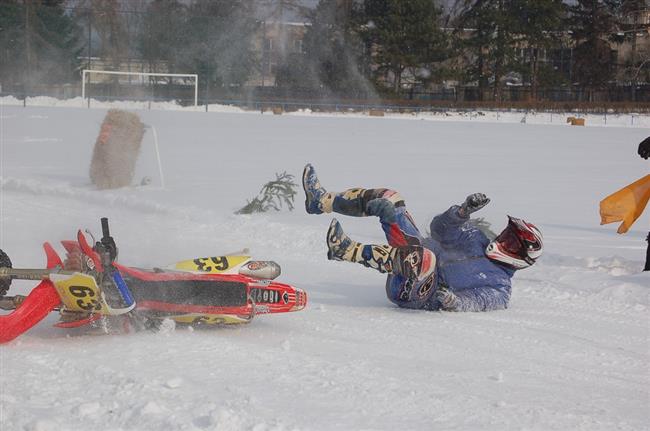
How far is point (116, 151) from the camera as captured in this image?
14.5 metres

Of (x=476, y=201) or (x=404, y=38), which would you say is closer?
(x=476, y=201)

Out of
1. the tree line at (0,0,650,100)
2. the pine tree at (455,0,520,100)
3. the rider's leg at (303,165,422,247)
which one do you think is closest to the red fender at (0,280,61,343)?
the rider's leg at (303,165,422,247)

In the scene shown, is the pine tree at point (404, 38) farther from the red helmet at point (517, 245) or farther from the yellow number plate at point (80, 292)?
the yellow number plate at point (80, 292)

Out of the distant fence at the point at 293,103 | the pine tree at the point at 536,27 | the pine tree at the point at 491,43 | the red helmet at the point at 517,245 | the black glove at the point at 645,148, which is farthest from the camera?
the pine tree at the point at 491,43

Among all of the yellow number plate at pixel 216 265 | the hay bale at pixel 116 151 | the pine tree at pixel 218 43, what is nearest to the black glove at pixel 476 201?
the yellow number plate at pixel 216 265

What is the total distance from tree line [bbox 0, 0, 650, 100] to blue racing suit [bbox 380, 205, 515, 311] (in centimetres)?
4527

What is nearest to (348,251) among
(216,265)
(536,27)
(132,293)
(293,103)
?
(216,265)

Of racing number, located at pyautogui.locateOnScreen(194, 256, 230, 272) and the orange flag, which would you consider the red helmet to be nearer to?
the orange flag

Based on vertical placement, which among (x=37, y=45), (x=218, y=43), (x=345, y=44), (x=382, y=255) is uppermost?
(x=345, y=44)

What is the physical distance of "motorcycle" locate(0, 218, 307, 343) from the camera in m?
5.42

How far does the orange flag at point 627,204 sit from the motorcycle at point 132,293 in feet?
9.32

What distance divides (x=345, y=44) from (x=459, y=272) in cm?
5076

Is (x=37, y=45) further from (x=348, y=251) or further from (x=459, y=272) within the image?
(x=348, y=251)

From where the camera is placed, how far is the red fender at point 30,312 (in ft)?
17.5
